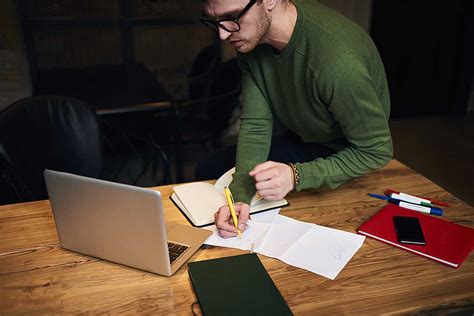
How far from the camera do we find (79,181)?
1.01 metres

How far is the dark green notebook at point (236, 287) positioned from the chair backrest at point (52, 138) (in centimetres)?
96

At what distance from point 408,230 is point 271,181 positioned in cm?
36

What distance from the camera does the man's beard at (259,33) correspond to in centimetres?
133

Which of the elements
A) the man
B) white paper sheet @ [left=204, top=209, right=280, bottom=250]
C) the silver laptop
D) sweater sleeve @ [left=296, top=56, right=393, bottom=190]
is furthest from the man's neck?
the silver laptop

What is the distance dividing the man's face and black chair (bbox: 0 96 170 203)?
75 centimetres

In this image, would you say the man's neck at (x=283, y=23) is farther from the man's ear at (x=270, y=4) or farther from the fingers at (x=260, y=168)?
the fingers at (x=260, y=168)

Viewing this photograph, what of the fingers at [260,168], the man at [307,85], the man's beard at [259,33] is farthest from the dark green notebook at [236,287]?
the man's beard at [259,33]

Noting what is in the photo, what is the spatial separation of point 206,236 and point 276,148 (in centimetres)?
72

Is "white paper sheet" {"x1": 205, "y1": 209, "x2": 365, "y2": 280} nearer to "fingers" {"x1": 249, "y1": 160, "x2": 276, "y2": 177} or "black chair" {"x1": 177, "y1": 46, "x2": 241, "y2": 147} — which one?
"fingers" {"x1": 249, "y1": 160, "x2": 276, "y2": 177}

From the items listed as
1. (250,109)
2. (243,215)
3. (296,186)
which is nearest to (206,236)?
(243,215)

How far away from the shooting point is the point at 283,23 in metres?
1.38

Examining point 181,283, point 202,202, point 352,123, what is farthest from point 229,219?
point 352,123

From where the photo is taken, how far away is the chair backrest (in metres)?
1.76

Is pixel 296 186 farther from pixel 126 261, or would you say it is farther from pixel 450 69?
pixel 450 69
